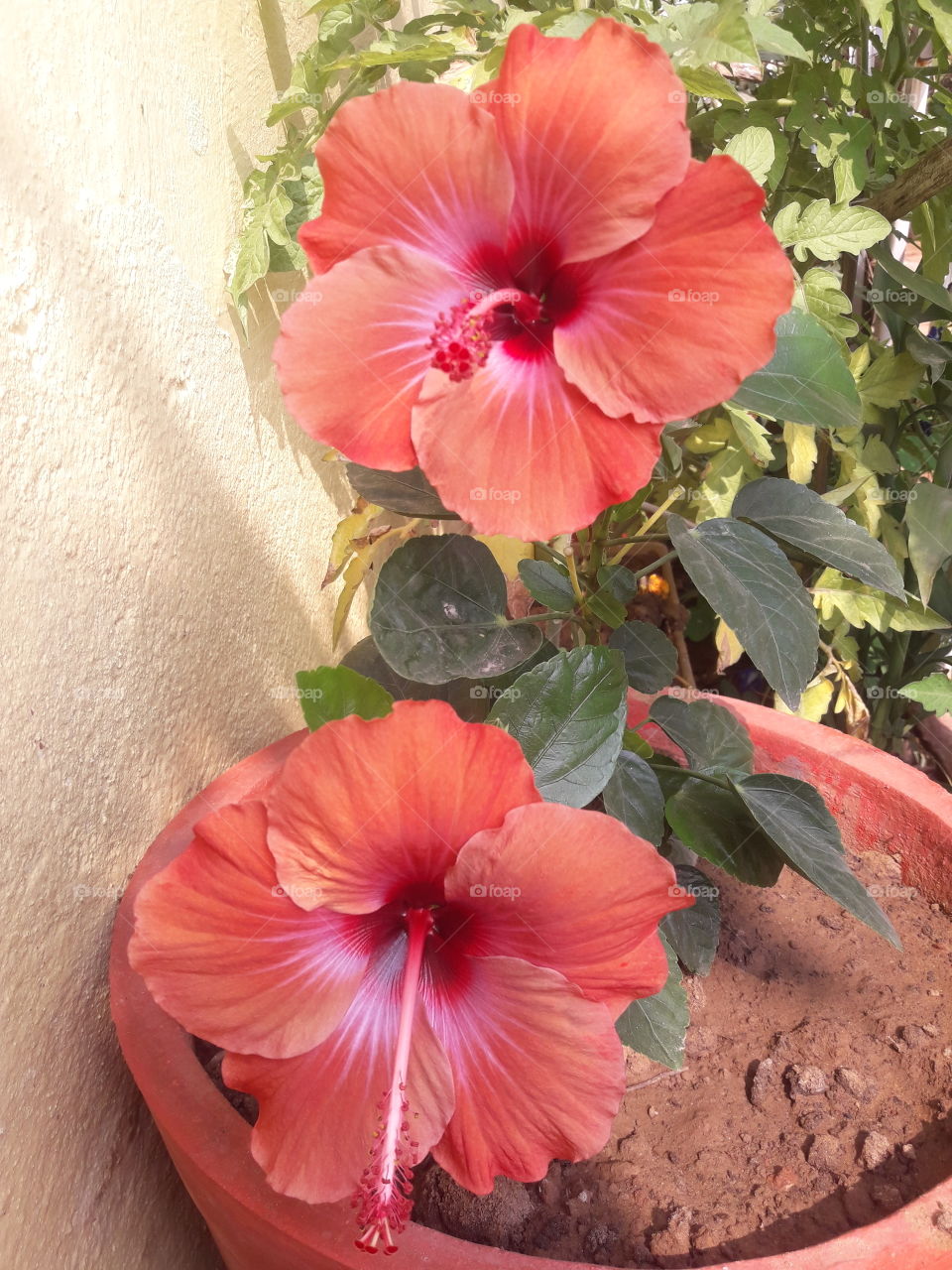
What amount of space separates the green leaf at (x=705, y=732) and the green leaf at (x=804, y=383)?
33 cm

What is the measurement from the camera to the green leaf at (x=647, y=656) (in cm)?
91

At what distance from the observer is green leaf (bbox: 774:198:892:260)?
1.02 m

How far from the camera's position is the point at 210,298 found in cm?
96

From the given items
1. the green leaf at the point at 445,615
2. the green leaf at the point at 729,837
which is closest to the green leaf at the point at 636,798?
the green leaf at the point at 729,837

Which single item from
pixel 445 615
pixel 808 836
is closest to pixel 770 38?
pixel 445 615

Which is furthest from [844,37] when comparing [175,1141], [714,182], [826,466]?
[175,1141]

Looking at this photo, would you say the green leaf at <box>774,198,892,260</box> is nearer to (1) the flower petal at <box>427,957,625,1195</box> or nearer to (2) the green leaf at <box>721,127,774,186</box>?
(2) the green leaf at <box>721,127,774,186</box>

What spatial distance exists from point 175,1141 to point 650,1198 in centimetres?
37

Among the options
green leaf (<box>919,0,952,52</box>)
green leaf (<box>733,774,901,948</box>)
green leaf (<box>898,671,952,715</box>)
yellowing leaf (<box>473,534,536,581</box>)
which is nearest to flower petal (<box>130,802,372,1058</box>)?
green leaf (<box>733,774,901,948</box>)

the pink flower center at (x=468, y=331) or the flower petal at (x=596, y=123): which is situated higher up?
the flower petal at (x=596, y=123)

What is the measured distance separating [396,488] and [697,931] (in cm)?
47

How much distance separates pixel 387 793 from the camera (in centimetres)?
51

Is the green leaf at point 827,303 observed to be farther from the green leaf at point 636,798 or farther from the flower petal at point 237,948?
the flower petal at point 237,948

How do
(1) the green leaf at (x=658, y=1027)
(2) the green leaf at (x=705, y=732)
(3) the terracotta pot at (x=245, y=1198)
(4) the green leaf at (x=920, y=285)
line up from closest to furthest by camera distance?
(3) the terracotta pot at (x=245, y=1198), (1) the green leaf at (x=658, y=1027), (2) the green leaf at (x=705, y=732), (4) the green leaf at (x=920, y=285)
